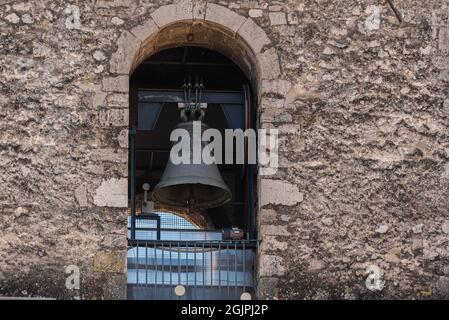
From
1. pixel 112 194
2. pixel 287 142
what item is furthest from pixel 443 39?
pixel 112 194

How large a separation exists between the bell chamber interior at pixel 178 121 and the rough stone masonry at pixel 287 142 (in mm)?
535

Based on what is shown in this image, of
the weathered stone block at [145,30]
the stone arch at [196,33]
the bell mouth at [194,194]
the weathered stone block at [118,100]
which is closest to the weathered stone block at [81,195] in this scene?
the weathered stone block at [118,100]

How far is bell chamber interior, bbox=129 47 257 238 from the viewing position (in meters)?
17.2

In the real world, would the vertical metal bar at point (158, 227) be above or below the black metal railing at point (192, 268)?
above

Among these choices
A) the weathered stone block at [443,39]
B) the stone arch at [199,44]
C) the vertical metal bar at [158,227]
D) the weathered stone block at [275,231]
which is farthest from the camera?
the vertical metal bar at [158,227]

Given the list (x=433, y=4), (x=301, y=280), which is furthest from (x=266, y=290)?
(x=433, y=4)

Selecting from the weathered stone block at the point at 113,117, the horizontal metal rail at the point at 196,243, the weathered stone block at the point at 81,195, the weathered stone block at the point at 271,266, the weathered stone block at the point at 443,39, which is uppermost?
the weathered stone block at the point at 443,39

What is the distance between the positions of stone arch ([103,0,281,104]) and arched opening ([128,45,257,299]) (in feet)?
1.32

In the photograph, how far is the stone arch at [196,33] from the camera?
16734 mm

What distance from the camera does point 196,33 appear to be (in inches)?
674

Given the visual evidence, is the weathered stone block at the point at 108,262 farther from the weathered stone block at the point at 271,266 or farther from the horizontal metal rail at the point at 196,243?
the weathered stone block at the point at 271,266

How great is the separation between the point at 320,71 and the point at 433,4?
39.9 inches

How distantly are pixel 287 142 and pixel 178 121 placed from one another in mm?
1573

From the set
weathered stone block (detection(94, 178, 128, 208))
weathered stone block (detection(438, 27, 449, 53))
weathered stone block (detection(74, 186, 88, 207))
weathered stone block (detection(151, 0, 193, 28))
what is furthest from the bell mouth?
weathered stone block (detection(438, 27, 449, 53))
